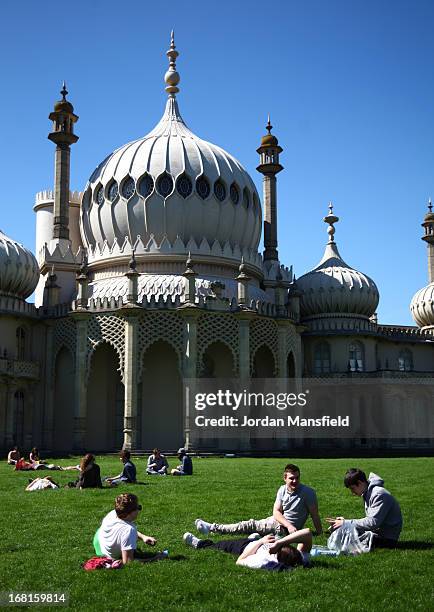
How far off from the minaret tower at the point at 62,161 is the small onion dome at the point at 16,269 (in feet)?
8.47

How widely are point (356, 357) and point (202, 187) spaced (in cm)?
1327

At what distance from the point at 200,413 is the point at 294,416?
610 centimetres

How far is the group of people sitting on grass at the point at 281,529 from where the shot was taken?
837cm

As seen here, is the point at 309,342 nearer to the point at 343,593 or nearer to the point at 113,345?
the point at 113,345

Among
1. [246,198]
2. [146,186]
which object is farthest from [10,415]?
[246,198]

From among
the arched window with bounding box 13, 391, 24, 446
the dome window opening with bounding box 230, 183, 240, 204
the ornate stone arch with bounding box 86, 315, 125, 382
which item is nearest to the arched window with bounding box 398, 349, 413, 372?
the dome window opening with bounding box 230, 183, 240, 204

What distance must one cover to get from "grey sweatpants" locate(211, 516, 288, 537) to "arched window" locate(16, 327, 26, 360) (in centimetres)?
2804

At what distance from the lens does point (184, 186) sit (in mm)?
38781

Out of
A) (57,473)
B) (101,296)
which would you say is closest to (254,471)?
(57,473)

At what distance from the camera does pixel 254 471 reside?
21984 mm

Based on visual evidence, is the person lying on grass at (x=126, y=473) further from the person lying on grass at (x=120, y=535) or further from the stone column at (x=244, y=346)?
the stone column at (x=244, y=346)

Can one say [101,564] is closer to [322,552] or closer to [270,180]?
[322,552]

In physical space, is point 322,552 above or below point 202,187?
below

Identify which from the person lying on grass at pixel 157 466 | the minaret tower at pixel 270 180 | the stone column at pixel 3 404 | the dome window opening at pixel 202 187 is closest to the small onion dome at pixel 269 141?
the minaret tower at pixel 270 180
